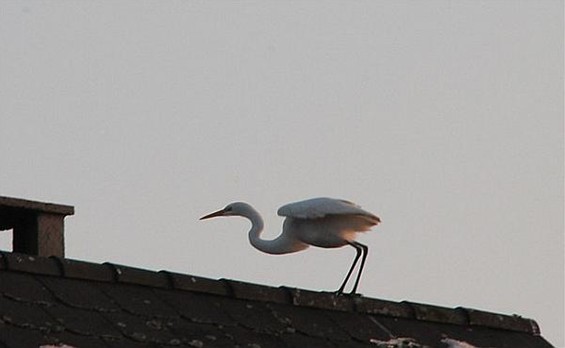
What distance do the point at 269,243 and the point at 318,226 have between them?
680 mm

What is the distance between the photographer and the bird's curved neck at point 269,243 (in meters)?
13.4

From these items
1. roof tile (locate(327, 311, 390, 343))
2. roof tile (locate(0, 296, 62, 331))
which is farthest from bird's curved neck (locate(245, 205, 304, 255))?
roof tile (locate(0, 296, 62, 331))

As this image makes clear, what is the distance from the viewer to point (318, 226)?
12969mm

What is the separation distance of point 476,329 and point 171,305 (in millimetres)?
2026

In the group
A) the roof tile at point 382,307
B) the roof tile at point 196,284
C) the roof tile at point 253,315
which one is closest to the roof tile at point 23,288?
the roof tile at point 196,284

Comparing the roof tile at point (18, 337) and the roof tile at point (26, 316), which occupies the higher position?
the roof tile at point (26, 316)

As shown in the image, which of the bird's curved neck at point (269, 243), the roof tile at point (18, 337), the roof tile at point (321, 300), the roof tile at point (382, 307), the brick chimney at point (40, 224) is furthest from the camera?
the bird's curved neck at point (269, 243)

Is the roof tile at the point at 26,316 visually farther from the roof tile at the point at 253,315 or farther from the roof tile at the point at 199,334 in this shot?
the roof tile at the point at 253,315

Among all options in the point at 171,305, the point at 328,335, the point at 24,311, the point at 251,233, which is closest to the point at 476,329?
the point at 328,335

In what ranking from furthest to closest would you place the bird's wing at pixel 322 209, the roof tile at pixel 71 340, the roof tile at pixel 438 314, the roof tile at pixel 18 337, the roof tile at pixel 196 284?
the bird's wing at pixel 322 209
the roof tile at pixel 438 314
the roof tile at pixel 196 284
the roof tile at pixel 71 340
the roof tile at pixel 18 337

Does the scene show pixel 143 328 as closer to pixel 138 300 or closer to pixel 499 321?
pixel 138 300

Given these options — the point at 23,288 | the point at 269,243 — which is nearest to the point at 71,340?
the point at 23,288

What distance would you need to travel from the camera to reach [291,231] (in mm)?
13211

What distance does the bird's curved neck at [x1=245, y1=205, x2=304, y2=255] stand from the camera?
1337cm
